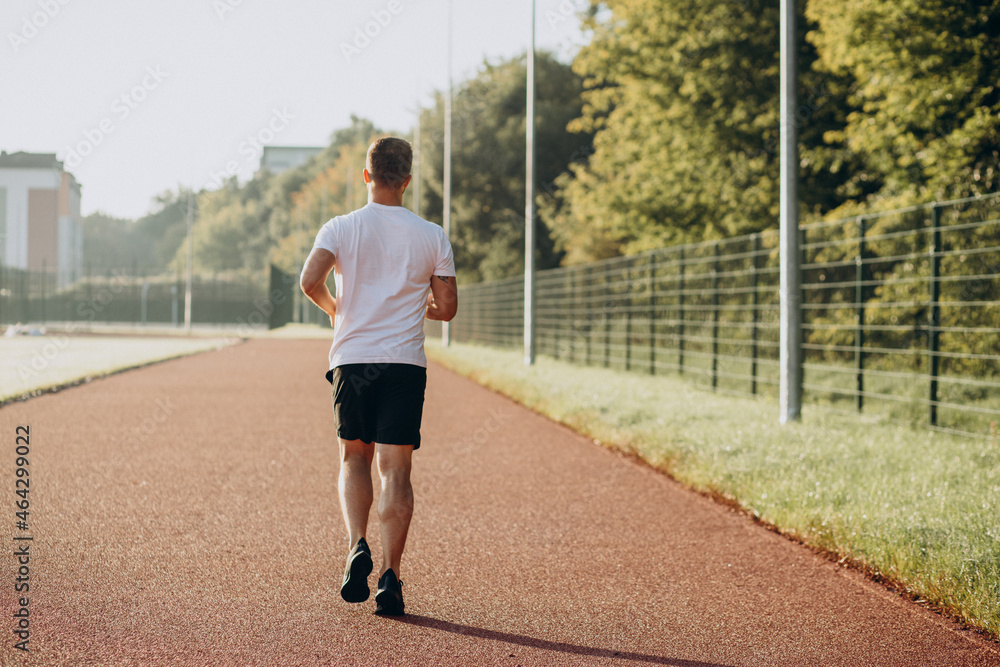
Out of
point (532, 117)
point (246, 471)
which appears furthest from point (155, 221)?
point (246, 471)

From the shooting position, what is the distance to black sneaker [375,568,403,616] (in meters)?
3.94

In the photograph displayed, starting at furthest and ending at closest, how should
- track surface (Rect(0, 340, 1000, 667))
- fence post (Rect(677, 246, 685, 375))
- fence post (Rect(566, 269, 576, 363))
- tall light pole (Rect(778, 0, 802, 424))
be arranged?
fence post (Rect(566, 269, 576, 363)) → fence post (Rect(677, 246, 685, 375)) → tall light pole (Rect(778, 0, 802, 424)) → track surface (Rect(0, 340, 1000, 667))

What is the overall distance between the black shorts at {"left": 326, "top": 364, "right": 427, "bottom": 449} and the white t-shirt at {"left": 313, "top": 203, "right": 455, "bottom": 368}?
1.7 inches

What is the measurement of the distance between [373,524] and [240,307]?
66.8 metres

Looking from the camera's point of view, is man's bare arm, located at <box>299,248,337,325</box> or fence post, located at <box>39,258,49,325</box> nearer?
man's bare arm, located at <box>299,248,337,325</box>

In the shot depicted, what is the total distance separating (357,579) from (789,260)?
7459 millimetres

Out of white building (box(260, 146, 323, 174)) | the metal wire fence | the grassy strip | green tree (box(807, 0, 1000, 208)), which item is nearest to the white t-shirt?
the grassy strip

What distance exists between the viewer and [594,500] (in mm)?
6688

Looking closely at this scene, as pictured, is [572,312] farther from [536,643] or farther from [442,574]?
[536,643]

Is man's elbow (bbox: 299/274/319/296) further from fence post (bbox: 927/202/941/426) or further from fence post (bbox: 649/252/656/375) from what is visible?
fence post (bbox: 649/252/656/375)

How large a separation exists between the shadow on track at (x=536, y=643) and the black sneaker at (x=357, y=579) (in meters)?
0.18

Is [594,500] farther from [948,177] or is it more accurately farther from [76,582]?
[948,177]

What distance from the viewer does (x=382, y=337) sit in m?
4.03

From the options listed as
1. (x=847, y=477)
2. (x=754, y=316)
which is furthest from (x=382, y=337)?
(x=754, y=316)
